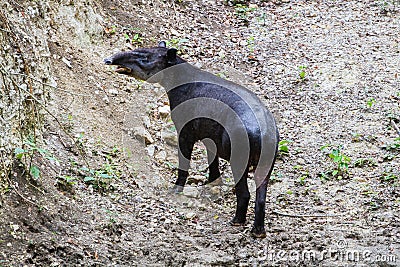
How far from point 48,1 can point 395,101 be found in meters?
5.80

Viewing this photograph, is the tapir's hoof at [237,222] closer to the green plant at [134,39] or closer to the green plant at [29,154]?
the green plant at [29,154]

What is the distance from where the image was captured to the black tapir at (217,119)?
5.58 meters

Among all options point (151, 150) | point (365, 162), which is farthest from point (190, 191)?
point (365, 162)

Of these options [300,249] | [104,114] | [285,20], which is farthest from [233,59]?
[300,249]

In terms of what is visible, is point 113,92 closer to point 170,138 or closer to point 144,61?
point 170,138

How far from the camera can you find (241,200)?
5867mm

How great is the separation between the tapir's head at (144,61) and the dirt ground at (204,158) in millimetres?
962

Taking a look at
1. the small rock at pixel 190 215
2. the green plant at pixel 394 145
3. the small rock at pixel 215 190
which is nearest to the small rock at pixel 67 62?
the small rock at pixel 215 190

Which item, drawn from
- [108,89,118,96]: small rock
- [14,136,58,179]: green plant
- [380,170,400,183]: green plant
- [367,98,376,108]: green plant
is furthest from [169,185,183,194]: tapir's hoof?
[367,98,376,108]: green plant

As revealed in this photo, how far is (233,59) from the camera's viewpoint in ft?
34.5

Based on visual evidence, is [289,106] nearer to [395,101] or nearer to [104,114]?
[395,101]

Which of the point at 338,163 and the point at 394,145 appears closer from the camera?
the point at 338,163

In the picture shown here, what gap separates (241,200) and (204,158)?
74.3 inches

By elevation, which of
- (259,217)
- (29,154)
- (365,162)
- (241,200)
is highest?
(365,162)
